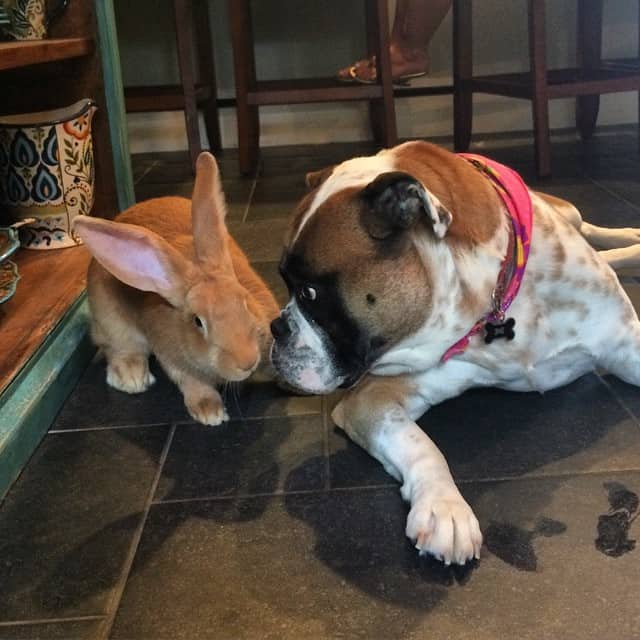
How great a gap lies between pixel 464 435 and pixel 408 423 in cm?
14

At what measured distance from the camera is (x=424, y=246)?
1187 mm

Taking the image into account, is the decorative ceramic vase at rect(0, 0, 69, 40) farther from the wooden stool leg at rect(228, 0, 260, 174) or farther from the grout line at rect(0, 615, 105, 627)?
the grout line at rect(0, 615, 105, 627)

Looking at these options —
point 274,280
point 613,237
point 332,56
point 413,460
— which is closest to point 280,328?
point 413,460

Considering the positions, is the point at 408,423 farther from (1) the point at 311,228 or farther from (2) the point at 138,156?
(2) the point at 138,156

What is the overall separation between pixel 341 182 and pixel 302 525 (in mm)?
536

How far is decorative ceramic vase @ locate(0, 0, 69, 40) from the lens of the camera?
206cm

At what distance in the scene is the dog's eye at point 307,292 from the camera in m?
1.20

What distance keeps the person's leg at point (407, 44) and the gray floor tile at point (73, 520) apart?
2722 millimetres

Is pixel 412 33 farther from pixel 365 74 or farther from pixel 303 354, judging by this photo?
pixel 303 354

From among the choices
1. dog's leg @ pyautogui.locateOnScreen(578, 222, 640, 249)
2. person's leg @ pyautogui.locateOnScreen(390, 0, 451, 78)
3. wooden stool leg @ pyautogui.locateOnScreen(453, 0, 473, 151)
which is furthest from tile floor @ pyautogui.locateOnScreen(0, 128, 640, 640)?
person's leg @ pyautogui.locateOnScreen(390, 0, 451, 78)

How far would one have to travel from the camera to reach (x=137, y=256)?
1.39 metres

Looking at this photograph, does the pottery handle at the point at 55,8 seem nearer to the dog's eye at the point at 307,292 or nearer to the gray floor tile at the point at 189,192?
the gray floor tile at the point at 189,192

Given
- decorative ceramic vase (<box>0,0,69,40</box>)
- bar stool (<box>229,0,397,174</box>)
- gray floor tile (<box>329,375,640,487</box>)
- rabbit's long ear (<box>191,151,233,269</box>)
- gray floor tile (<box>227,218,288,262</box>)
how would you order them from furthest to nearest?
bar stool (<box>229,0,397,174</box>)
gray floor tile (<box>227,218,288,262</box>)
decorative ceramic vase (<box>0,0,69,40</box>)
rabbit's long ear (<box>191,151,233,269</box>)
gray floor tile (<box>329,375,640,487</box>)

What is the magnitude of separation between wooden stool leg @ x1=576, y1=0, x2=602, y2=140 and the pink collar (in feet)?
8.83
